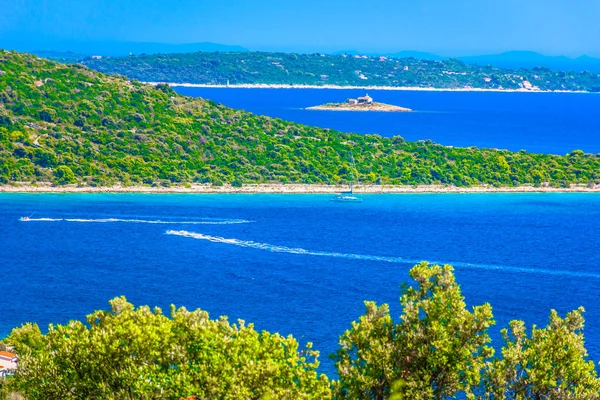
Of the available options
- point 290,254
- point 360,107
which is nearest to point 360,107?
point 360,107

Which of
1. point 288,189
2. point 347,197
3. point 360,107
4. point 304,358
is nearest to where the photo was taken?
point 304,358

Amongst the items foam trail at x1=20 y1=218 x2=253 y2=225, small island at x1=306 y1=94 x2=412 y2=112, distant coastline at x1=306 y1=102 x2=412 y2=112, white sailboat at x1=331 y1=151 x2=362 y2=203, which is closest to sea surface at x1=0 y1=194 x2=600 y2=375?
foam trail at x1=20 y1=218 x2=253 y2=225

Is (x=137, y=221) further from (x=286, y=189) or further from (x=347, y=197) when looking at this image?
(x=347, y=197)

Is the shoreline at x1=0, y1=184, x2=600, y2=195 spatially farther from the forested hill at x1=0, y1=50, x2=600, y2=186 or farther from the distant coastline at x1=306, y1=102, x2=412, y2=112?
the distant coastline at x1=306, y1=102, x2=412, y2=112

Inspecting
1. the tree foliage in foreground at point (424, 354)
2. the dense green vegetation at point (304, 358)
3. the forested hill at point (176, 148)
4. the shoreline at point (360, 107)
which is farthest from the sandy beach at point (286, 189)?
the shoreline at point (360, 107)

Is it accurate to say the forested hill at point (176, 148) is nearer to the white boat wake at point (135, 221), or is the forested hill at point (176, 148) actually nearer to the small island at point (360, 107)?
the white boat wake at point (135, 221)

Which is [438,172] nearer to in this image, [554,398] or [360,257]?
[360,257]
